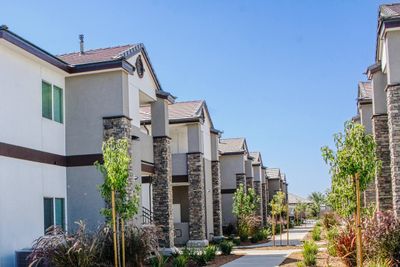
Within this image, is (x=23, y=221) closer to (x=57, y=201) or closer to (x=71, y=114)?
(x=57, y=201)

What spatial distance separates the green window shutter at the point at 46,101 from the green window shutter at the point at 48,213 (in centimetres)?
278

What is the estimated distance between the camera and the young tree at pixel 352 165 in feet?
39.2

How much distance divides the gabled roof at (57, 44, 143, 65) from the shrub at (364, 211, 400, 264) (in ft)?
33.8

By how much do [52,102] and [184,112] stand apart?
1205 cm

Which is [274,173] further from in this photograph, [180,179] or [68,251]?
[68,251]

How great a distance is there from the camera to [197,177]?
2894 cm

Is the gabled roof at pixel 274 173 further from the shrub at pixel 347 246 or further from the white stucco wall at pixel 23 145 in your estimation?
the shrub at pixel 347 246

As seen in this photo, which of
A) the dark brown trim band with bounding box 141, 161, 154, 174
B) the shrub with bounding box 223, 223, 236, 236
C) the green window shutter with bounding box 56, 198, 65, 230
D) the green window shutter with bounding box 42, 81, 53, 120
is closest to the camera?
the green window shutter with bounding box 42, 81, 53, 120

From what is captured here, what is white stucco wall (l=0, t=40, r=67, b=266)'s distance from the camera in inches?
601

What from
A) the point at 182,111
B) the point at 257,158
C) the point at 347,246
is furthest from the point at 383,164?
the point at 257,158

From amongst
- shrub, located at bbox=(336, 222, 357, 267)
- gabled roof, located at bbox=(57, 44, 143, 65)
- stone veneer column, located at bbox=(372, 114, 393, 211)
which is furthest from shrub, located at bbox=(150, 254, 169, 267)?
stone veneer column, located at bbox=(372, 114, 393, 211)

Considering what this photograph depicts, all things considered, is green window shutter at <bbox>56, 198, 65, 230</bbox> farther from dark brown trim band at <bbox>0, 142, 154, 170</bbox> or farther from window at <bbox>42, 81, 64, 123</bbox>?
window at <bbox>42, 81, 64, 123</bbox>

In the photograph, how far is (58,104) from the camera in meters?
19.1

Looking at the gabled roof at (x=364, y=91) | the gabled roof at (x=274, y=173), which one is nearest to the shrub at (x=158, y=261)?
the gabled roof at (x=364, y=91)
